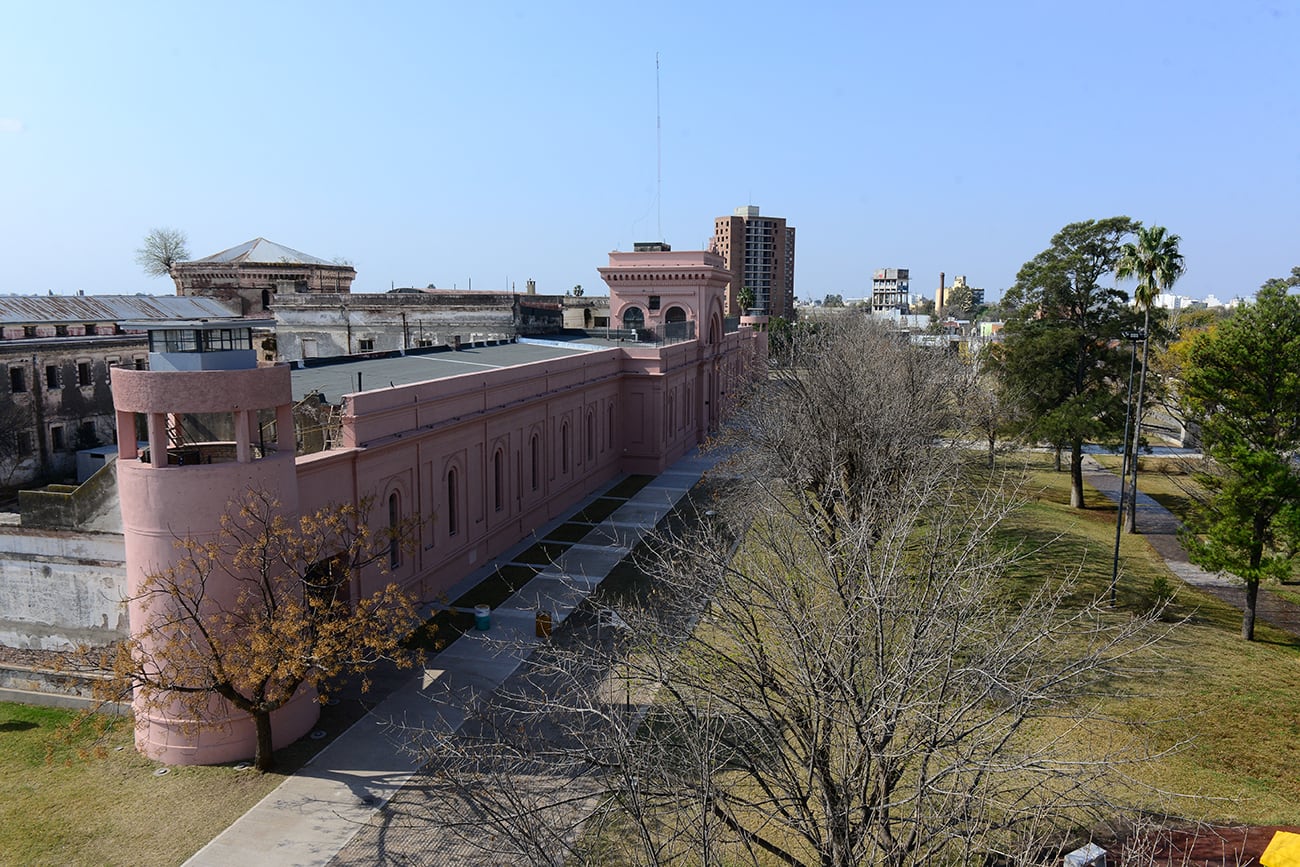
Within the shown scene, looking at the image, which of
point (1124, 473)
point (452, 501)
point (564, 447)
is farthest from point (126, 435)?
point (1124, 473)

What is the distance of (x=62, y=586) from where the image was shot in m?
20.7

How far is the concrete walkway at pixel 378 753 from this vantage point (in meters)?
14.3

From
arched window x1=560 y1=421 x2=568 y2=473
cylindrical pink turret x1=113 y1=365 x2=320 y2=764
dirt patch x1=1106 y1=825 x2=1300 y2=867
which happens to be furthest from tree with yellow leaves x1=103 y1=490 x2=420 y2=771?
arched window x1=560 y1=421 x2=568 y2=473

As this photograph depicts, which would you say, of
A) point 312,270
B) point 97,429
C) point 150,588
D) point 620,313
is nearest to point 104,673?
point 150,588

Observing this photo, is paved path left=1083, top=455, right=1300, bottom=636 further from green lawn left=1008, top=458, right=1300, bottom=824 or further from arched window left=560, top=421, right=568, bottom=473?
arched window left=560, top=421, right=568, bottom=473

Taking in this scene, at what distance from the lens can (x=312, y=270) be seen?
5809 cm

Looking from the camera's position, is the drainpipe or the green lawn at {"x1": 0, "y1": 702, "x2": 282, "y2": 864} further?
the drainpipe

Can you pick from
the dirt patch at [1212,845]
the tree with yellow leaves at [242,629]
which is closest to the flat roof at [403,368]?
the tree with yellow leaves at [242,629]

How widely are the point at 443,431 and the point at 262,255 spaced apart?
41.5 meters

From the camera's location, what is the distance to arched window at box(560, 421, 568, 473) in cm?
3644

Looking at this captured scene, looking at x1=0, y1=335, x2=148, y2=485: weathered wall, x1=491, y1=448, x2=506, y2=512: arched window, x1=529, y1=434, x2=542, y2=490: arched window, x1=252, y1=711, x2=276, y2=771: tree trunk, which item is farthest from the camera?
x1=0, y1=335, x2=148, y2=485: weathered wall

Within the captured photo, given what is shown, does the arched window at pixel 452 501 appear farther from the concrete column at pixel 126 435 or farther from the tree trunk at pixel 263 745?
the tree trunk at pixel 263 745

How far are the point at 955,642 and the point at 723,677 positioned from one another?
9.99 feet

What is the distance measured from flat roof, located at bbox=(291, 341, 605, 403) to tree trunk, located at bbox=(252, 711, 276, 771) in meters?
10.8
